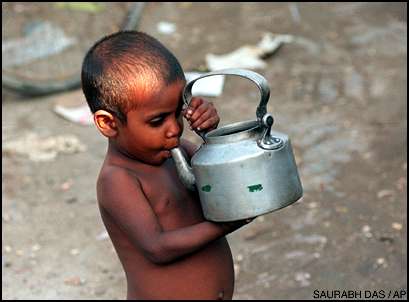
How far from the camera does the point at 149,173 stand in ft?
6.12

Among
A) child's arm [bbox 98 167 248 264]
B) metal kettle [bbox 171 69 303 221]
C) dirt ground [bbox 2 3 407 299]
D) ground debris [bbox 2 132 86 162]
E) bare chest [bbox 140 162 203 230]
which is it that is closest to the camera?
metal kettle [bbox 171 69 303 221]

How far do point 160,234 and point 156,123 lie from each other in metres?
0.26

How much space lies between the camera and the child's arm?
176 cm

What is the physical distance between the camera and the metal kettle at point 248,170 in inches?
65.3

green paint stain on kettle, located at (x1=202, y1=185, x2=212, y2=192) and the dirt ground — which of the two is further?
the dirt ground

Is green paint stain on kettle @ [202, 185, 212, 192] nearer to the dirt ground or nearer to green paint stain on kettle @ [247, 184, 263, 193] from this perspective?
green paint stain on kettle @ [247, 184, 263, 193]

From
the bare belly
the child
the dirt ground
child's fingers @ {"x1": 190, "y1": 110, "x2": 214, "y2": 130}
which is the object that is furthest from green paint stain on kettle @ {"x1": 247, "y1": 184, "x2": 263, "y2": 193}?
the dirt ground

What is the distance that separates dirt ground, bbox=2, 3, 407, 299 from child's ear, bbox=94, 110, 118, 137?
160 cm

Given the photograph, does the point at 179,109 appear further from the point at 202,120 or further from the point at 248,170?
the point at 248,170

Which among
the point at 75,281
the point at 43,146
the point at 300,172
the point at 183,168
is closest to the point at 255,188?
the point at 183,168

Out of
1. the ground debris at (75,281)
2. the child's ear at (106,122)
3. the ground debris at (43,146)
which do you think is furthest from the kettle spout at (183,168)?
the ground debris at (43,146)

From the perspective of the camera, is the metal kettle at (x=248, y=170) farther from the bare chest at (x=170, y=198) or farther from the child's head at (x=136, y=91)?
the bare chest at (x=170, y=198)

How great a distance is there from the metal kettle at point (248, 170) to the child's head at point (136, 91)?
0.21ft

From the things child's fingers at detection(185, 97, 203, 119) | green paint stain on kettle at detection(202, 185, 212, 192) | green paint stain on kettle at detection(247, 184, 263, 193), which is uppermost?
child's fingers at detection(185, 97, 203, 119)
